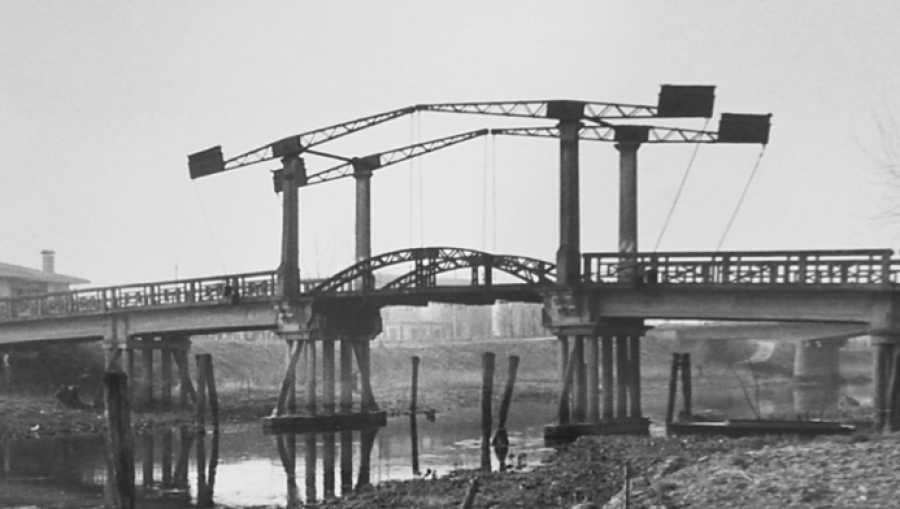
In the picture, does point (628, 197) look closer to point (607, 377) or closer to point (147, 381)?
point (607, 377)

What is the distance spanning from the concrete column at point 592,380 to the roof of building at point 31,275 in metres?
68.2

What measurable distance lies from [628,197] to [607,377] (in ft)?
26.1

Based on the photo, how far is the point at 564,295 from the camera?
1801 inches

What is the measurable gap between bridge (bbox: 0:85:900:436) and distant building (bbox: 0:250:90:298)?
3394 cm

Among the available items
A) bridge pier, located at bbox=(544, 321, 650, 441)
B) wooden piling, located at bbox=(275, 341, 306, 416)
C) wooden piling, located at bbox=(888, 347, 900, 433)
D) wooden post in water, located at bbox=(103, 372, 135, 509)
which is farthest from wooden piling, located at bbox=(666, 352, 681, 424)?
wooden post in water, located at bbox=(103, 372, 135, 509)

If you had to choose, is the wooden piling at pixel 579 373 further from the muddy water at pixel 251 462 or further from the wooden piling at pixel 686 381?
the wooden piling at pixel 686 381

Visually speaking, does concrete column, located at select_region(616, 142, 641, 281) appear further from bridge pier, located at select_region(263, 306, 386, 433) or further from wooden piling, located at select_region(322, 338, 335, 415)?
wooden piling, located at select_region(322, 338, 335, 415)

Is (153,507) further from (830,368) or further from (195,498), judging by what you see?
(830,368)

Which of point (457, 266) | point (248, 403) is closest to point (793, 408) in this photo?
point (457, 266)

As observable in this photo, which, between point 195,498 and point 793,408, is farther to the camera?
point 793,408

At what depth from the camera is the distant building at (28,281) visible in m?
99.8

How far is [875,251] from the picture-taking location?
37531 mm

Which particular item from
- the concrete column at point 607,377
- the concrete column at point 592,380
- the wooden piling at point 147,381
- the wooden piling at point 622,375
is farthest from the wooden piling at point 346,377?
the concrete column at point 592,380

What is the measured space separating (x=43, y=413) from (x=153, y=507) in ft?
97.6
